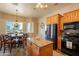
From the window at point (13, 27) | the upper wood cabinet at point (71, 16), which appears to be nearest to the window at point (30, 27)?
the window at point (13, 27)

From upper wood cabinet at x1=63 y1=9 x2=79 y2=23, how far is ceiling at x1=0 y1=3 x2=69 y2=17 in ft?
1.04

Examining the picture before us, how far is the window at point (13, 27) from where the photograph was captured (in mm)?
2578

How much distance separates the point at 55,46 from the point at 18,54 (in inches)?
36.2

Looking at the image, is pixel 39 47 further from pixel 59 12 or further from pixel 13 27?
pixel 59 12

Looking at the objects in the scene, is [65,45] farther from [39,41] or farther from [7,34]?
[7,34]

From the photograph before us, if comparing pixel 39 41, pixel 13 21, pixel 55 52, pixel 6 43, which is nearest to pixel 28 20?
pixel 13 21

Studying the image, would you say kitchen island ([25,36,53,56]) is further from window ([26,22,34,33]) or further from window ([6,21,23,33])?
window ([6,21,23,33])

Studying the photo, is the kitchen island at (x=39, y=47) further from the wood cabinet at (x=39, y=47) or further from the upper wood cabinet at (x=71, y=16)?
the upper wood cabinet at (x=71, y=16)

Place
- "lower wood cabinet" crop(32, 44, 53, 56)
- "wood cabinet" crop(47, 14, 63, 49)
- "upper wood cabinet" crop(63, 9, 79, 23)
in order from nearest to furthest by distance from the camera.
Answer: "lower wood cabinet" crop(32, 44, 53, 56), "upper wood cabinet" crop(63, 9, 79, 23), "wood cabinet" crop(47, 14, 63, 49)

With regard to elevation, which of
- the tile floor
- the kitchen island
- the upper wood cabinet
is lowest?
the tile floor

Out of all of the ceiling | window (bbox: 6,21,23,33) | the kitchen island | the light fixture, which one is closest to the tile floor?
the kitchen island

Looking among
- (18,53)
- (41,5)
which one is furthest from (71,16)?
(18,53)

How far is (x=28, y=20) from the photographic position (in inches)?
104

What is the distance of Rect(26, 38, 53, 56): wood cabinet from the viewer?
8.05 ft
